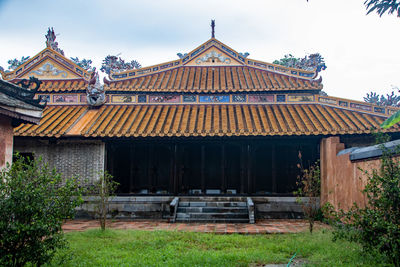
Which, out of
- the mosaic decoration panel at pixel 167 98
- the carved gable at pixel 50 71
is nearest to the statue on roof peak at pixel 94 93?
the carved gable at pixel 50 71

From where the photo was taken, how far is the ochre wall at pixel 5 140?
7.79m

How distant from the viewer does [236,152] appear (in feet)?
45.1

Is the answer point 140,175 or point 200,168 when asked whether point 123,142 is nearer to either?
point 140,175

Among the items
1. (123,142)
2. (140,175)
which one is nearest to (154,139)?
(123,142)

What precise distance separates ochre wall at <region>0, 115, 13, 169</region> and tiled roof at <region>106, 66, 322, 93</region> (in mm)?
6627

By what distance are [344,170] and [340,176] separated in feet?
1.23

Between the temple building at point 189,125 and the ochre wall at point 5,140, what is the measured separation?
395cm

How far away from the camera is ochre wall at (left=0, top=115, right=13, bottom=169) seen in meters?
7.79

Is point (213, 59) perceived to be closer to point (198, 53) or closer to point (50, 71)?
point (198, 53)

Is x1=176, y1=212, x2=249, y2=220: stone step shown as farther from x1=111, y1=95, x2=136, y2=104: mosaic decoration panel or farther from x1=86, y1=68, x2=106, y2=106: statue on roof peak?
x1=86, y1=68, x2=106, y2=106: statue on roof peak

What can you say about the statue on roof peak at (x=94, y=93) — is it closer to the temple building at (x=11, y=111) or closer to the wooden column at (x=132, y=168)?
the wooden column at (x=132, y=168)

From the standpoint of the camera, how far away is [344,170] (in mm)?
9750

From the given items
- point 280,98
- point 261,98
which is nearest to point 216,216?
point 261,98

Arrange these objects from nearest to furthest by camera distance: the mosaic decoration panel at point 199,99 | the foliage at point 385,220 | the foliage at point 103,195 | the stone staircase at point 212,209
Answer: the foliage at point 385,220
the foliage at point 103,195
the stone staircase at point 212,209
the mosaic decoration panel at point 199,99
